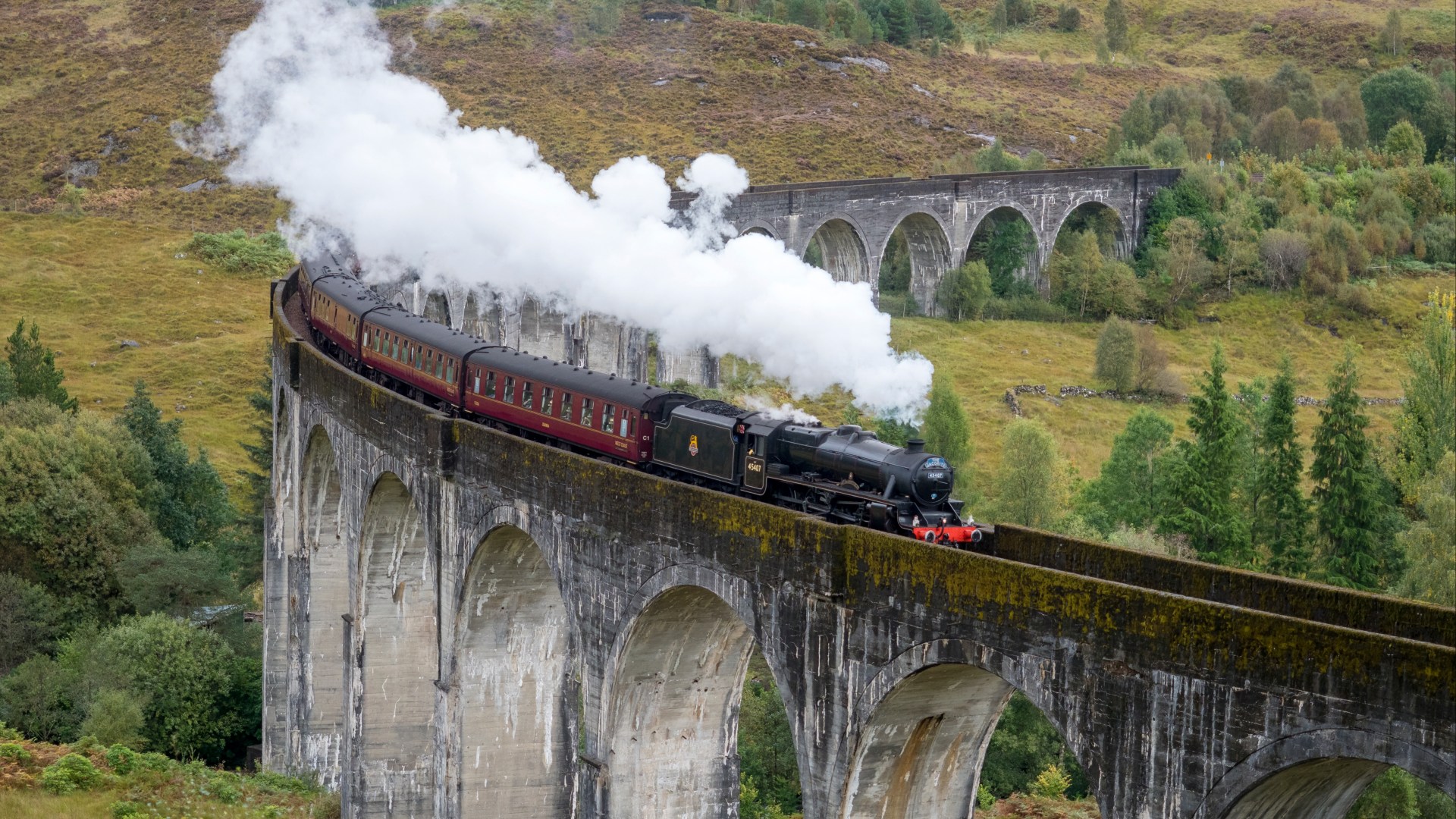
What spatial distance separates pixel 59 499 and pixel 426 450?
28330mm

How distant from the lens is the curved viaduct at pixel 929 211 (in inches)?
3307

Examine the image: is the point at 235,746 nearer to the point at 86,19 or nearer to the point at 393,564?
the point at 393,564

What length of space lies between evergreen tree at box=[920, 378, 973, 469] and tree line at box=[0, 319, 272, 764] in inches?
993

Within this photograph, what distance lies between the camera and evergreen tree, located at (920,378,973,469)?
57.8 meters

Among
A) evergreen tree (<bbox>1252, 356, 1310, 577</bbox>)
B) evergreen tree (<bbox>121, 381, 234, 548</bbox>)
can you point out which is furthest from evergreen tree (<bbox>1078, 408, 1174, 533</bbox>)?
evergreen tree (<bbox>121, 381, 234, 548</bbox>)

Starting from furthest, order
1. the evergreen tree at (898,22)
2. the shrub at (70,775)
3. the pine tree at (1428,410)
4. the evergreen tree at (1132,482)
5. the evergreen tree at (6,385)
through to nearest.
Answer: the evergreen tree at (898,22) < the evergreen tree at (6,385) < the evergreen tree at (1132,482) < the pine tree at (1428,410) < the shrub at (70,775)

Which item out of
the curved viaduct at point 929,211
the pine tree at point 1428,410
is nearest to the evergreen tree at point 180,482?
the curved viaduct at point 929,211

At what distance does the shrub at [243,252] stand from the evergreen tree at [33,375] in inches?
1063

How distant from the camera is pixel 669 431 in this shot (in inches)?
1117

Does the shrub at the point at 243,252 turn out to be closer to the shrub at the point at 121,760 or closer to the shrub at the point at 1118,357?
the shrub at the point at 1118,357

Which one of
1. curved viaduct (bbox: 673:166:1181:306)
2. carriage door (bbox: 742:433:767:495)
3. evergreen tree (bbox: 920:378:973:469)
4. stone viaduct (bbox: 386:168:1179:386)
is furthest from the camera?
curved viaduct (bbox: 673:166:1181:306)

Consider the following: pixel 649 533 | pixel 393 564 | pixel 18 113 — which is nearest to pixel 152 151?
pixel 18 113

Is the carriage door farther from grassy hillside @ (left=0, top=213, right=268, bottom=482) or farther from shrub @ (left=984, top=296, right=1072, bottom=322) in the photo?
shrub @ (left=984, top=296, right=1072, bottom=322)

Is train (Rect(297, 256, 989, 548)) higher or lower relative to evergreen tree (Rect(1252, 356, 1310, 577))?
higher
